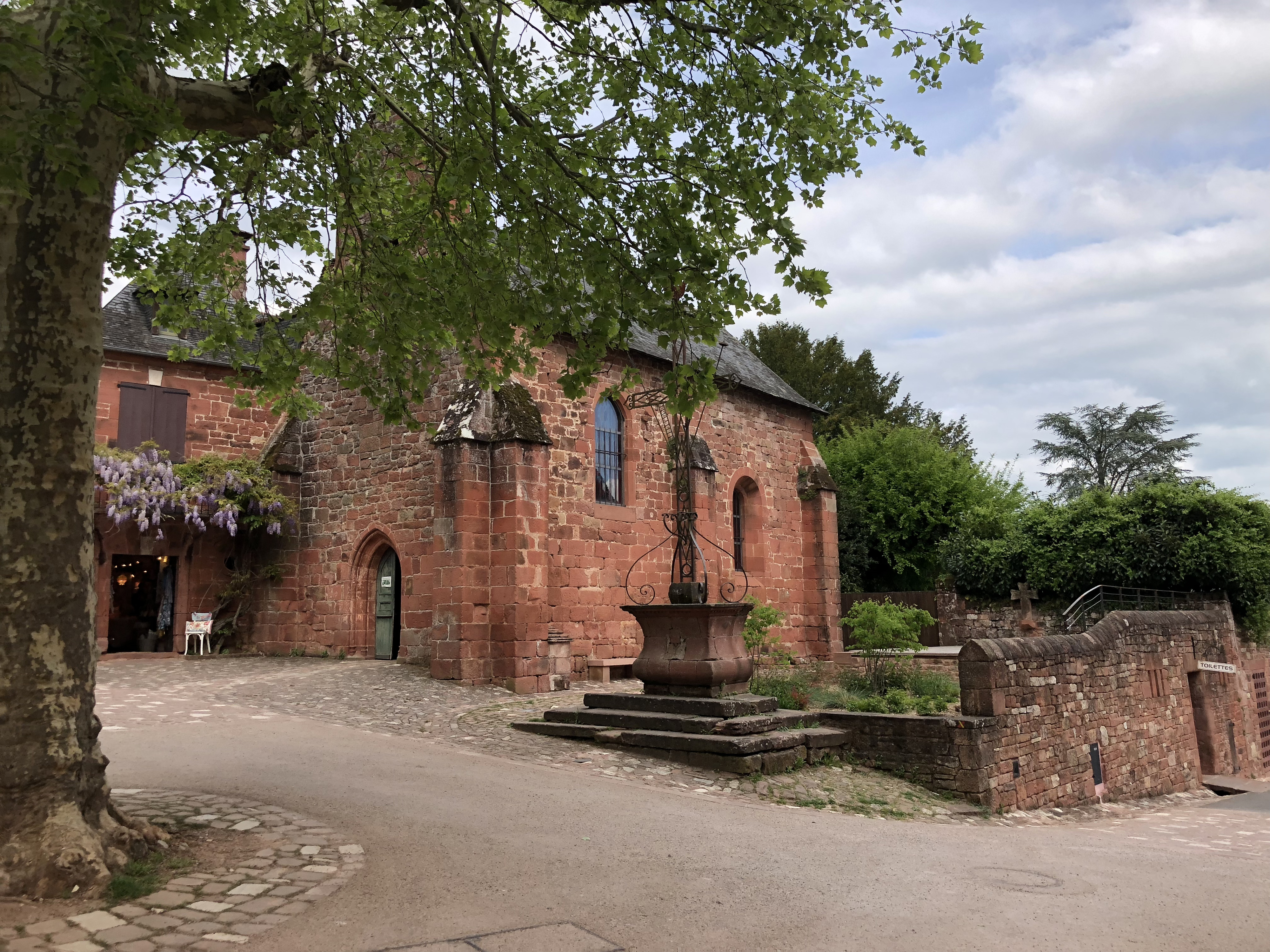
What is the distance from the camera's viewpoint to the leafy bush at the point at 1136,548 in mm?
18078

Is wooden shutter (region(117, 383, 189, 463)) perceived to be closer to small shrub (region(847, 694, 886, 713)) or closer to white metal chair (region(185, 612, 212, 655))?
white metal chair (region(185, 612, 212, 655))

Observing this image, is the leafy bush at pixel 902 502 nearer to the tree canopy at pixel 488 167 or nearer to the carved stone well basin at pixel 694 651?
the carved stone well basin at pixel 694 651

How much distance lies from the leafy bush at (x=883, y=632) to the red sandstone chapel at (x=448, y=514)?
12.4 ft

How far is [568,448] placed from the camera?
15.5m

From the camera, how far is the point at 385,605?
1594 cm

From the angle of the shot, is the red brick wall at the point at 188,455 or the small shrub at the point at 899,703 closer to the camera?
the small shrub at the point at 899,703

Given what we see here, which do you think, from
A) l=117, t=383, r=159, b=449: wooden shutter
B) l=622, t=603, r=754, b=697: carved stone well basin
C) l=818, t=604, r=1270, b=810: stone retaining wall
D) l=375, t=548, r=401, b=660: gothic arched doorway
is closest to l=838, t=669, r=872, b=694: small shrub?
l=818, t=604, r=1270, b=810: stone retaining wall

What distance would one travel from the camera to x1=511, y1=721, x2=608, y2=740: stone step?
31.1 ft

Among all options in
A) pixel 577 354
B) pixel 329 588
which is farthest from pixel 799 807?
pixel 329 588

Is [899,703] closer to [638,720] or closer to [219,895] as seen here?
[638,720]

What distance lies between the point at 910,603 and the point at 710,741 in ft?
53.6

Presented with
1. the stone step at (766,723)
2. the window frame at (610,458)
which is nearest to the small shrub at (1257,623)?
the window frame at (610,458)

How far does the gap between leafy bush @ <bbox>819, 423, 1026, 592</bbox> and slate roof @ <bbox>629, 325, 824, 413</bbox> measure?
16.9ft

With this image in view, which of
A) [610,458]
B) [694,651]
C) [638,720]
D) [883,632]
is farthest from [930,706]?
[610,458]
